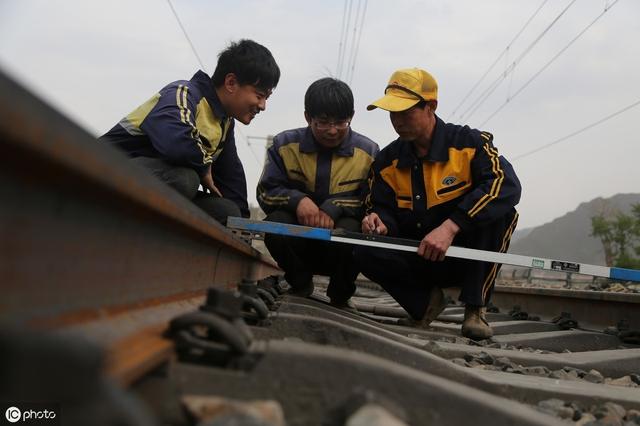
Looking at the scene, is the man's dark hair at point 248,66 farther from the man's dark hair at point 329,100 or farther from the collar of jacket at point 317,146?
the collar of jacket at point 317,146

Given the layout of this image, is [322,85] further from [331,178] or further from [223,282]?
[223,282]

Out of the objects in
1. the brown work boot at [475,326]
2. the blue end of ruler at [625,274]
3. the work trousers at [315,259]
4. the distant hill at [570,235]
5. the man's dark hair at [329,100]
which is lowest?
the brown work boot at [475,326]

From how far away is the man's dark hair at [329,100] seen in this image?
13.6 feet

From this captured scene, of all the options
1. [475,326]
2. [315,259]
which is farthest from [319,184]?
[475,326]

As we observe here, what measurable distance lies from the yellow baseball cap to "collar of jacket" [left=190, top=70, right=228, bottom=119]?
0.96 m

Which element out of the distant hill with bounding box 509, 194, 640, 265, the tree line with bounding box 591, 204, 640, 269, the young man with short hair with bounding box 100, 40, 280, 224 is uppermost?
the distant hill with bounding box 509, 194, 640, 265

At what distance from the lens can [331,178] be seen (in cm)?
447

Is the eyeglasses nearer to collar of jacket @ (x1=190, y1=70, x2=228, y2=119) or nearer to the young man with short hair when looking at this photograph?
the young man with short hair

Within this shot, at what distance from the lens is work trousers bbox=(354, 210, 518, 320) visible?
12.7 ft

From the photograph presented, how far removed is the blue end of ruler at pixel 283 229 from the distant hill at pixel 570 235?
112m

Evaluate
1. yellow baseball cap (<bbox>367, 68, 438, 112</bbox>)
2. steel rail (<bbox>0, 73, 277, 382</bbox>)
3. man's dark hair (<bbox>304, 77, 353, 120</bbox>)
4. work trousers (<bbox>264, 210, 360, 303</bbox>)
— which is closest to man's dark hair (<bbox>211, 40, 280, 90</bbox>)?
man's dark hair (<bbox>304, 77, 353, 120</bbox>)

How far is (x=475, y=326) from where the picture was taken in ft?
12.4

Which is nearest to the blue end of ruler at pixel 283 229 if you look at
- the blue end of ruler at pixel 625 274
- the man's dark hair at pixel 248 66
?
the man's dark hair at pixel 248 66

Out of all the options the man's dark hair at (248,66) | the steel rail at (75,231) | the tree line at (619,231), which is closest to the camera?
the steel rail at (75,231)
